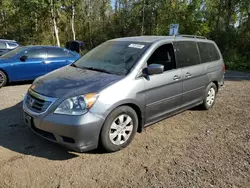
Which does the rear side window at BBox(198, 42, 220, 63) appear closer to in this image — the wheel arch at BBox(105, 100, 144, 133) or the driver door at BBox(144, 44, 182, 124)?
the driver door at BBox(144, 44, 182, 124)

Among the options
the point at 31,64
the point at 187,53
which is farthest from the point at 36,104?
the point at 31,64

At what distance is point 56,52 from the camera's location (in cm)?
764

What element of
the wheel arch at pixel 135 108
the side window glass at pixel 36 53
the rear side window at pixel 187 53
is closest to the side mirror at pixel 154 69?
the wheel arch at pixel 135 108

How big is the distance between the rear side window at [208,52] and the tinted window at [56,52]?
501 cm

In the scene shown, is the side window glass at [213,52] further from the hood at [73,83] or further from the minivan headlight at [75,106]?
the minivan headlight at [75,106]

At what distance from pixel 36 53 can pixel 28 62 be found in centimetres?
46

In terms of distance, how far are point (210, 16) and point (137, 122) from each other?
16.9 m

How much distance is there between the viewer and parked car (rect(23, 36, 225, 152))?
273cm

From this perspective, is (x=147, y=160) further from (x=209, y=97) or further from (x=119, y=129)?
(x=209, y=97)

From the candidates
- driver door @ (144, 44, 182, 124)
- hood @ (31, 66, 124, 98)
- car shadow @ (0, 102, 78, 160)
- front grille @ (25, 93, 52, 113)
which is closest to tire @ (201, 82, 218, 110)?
driver door @ (144, 44, 182, 124)

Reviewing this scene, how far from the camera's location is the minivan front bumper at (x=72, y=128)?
8.72 feet

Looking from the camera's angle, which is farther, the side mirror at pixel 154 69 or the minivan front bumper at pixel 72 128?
the side mirror at pixel 154 69

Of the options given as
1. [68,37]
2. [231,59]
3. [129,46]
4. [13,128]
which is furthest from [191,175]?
[68,37]

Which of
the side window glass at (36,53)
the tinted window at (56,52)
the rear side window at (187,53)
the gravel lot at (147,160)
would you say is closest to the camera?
the gravel lot at (147,160)
